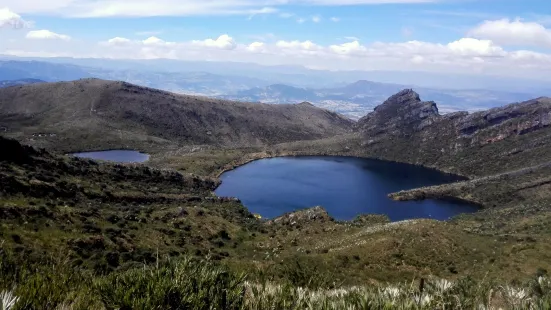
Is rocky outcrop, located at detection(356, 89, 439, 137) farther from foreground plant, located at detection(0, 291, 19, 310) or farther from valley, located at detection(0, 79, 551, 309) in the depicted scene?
foreground plant, located at detection(0, 291, 19, 310)

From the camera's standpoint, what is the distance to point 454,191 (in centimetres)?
10100

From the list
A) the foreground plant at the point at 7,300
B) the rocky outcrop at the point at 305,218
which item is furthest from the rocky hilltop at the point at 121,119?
the foreground plant at the point at 7,300

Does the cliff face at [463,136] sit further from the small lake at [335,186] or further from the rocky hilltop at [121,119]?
the rocky hilltop at [121,119]

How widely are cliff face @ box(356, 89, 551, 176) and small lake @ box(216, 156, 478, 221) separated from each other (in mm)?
7526

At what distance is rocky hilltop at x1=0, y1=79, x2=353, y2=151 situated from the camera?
133250 millimetres

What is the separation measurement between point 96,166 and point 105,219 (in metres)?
24.3

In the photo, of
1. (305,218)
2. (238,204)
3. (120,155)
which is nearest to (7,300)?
(305,218)

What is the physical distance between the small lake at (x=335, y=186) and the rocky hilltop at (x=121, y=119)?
38.8 metres

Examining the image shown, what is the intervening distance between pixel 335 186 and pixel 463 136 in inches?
2172

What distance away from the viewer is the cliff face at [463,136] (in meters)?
118

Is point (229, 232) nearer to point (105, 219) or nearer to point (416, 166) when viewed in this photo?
point (105, 219)

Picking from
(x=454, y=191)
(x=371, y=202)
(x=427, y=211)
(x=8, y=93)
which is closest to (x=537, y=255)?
(x=427, y=211)

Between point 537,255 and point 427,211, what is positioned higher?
point 537,255

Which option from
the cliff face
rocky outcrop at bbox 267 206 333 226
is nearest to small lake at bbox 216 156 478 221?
the cliff face
